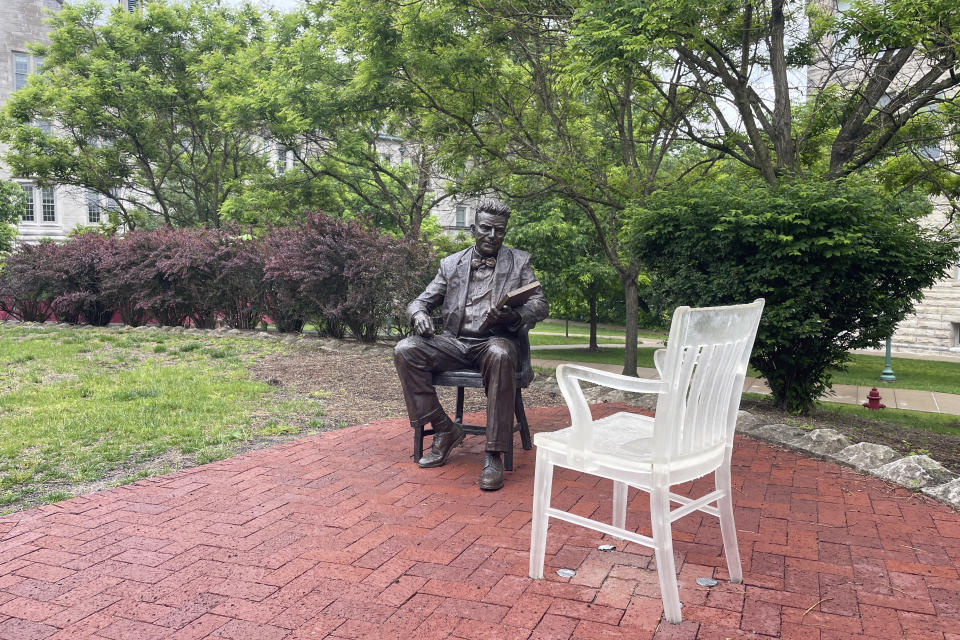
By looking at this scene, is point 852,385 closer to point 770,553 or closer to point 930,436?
point 930,436

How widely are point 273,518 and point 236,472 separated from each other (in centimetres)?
96

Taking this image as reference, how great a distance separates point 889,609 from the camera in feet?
9.18

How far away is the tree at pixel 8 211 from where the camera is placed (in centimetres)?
2036

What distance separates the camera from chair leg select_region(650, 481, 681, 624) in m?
2.64

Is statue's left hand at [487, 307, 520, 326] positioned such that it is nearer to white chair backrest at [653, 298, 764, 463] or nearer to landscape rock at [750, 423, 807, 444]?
white chair backrest at [653, 298, 764, 463]

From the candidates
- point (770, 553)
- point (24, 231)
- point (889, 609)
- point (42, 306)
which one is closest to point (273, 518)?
point (770, 553)

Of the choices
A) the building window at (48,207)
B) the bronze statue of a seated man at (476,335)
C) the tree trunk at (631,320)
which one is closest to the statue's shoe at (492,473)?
the bronze statue of a seated man at (476,335)

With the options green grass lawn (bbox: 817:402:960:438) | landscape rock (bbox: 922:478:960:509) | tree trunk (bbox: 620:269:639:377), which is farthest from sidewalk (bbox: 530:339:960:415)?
landscape rock (bbox: 922:478:960:509)

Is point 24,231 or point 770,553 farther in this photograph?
point 24,231

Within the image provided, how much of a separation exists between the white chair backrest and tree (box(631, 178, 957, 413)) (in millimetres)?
3368

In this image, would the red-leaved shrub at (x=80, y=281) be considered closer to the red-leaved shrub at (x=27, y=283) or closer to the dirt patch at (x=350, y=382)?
the red-leaved shrub at (x=27, y=283)

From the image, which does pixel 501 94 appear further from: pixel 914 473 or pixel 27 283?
pixel 27 283

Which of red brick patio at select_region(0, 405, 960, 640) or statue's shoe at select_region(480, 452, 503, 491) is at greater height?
statue's shoe at select_region(480, 452, 503, 491)

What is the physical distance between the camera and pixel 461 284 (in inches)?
198
